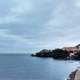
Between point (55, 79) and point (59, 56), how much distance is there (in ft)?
442

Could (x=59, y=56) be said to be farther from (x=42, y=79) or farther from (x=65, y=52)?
(x=42, y=79)

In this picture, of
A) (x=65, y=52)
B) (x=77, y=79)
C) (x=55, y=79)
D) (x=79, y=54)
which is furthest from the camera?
(x=65, y=52)

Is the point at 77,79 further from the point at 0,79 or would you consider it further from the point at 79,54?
the point at 79,54

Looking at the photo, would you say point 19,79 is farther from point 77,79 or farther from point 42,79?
point 77,79

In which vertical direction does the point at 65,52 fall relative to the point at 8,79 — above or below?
above

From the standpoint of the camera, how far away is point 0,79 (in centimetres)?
6606

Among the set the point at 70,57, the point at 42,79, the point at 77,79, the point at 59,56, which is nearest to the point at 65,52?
the point at 59,56

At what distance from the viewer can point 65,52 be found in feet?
638

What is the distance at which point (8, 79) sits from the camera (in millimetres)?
65562

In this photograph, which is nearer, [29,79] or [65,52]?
[29,79]

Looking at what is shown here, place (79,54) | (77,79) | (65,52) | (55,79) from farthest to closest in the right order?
(65,52) < (79,54) < (55,79) < (77,79)

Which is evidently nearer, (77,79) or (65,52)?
(77,79)

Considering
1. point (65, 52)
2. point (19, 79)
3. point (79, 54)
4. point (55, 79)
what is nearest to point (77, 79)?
point (55, 79)

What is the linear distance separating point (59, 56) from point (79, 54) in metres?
27.9
